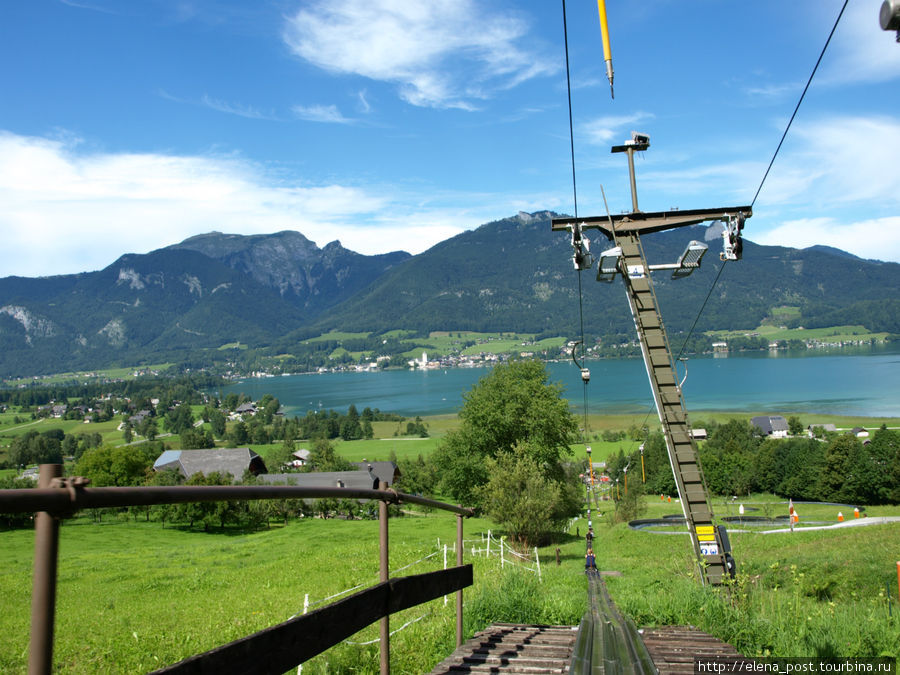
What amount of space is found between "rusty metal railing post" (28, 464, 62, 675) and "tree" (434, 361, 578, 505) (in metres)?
34.2

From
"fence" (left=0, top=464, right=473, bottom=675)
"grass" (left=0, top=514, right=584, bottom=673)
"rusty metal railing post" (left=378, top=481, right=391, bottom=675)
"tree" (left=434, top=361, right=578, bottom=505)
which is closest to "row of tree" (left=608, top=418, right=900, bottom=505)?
"tree" (left=434, top=361, right=578, bottom=505)

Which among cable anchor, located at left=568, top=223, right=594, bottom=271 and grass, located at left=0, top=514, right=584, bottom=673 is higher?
cable anchor, located at left=568, top=223, right=594, bottom=271

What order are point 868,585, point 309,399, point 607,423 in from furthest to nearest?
point 309,399 < point 607,423 < point 868,585

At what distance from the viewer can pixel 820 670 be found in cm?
408

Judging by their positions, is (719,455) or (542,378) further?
(719,455)

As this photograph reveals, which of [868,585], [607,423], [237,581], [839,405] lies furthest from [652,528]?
[839,405]

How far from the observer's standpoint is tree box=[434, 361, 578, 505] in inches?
1439

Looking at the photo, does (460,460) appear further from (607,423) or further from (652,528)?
(607,423)

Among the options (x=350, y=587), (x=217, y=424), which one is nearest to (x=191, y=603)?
(x=350, y=587)

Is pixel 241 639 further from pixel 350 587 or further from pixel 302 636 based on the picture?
pixel 350 587

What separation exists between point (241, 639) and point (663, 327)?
10802 millimetres

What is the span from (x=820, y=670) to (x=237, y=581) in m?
10.1

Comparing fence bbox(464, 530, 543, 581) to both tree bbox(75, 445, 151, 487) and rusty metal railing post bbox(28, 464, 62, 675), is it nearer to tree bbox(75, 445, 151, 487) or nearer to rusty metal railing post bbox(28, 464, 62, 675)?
rusty metal railing post bbox(28, 464, 62, 675)

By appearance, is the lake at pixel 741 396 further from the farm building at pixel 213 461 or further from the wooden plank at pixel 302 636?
the wooden plank at pixel 302 636
